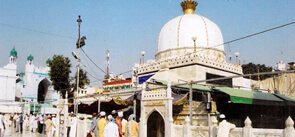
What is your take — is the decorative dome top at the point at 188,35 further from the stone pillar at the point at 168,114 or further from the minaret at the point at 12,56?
the minaret at the point at 12,56

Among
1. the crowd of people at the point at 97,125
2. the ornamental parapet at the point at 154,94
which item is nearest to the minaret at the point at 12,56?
the crowd of people at the point at 97,125

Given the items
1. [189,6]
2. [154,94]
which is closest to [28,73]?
[189,6]

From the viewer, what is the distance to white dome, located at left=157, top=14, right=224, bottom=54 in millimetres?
21931

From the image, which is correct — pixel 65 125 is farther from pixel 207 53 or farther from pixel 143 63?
pixel 207 53

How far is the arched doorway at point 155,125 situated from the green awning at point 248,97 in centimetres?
321

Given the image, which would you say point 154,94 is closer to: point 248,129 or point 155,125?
point 155,125

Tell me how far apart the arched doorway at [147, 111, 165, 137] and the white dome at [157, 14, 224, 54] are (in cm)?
759

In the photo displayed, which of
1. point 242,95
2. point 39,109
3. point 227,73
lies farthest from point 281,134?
point 39,109

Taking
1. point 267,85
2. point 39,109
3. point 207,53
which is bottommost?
point 39,109

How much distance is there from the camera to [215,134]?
34.4 ft

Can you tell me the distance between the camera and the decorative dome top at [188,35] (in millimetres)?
21828

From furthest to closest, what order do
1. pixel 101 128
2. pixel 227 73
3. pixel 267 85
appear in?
pixel 267 85
pixel 227 73
pixel 101 128

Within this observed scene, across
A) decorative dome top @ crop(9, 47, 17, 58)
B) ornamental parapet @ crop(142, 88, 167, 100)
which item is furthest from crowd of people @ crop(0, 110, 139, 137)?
decorative dome top @ crop(9, 47, 17, 58)

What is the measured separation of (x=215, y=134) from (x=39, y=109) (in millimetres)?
35196
